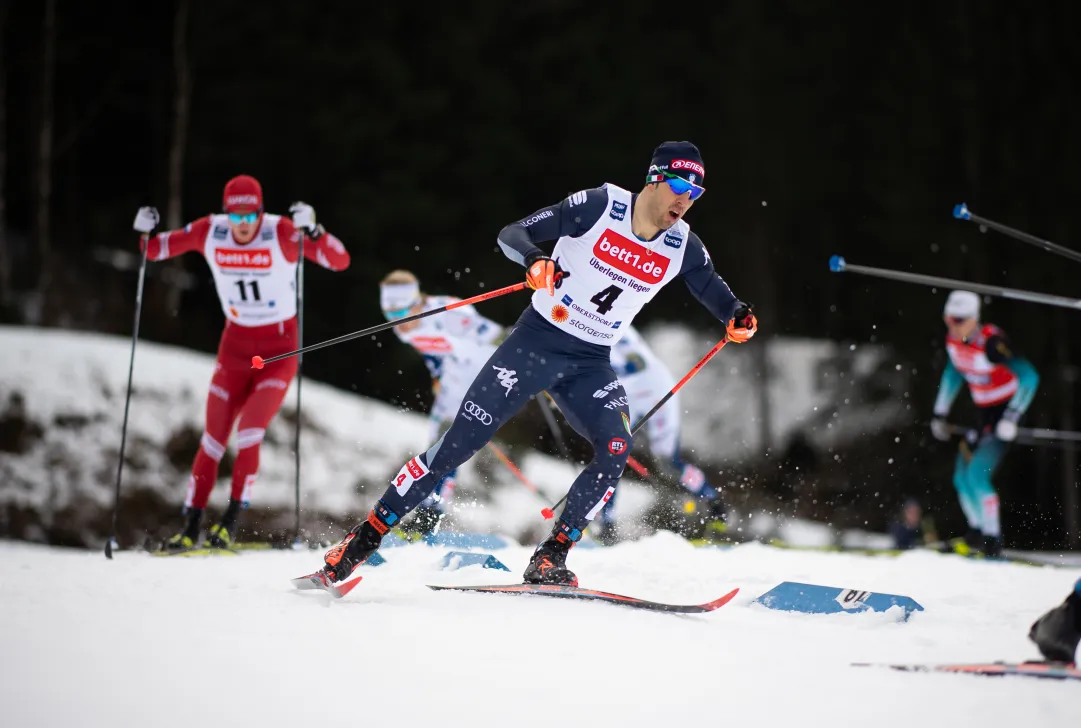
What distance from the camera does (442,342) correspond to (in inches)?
293

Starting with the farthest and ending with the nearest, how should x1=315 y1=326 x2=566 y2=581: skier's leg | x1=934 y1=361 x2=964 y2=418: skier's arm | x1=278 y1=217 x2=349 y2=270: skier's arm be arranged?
x1=934 y1=361 x2=964 y2=418: skier's arm
x1=278 y1=217 x2=349 y2=270: skier's arm
x1=315 y1=326 x2=566 y2=581: skier's leg

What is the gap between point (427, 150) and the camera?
57.0ft

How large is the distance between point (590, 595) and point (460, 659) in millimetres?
1064

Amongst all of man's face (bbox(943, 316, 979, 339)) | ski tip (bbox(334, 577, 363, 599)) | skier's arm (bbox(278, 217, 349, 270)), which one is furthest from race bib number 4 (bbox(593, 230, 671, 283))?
man's face (bbox(943, 316, 979, 339))

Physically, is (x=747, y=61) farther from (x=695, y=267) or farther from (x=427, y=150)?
(x=695, y=267)

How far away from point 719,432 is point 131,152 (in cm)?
1046

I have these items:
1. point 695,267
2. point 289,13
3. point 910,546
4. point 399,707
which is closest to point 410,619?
point 399,707

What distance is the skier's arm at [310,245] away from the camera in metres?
6.48

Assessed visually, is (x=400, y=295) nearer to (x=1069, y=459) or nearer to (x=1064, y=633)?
(x=1064, y=633)

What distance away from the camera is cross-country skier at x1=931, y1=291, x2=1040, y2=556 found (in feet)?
27.2

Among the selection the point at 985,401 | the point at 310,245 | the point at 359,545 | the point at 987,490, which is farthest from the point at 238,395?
the point at 985,401

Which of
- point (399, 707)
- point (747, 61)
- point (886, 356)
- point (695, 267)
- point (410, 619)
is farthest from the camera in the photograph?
point (747, 61)

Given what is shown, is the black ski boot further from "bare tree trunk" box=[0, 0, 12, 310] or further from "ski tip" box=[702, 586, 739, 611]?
"bare tree trunk" box=[0, 0, 12, 310]

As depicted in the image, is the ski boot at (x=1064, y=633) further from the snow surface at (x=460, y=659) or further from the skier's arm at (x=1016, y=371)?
the skier's arm at (x=1016, y=371)
